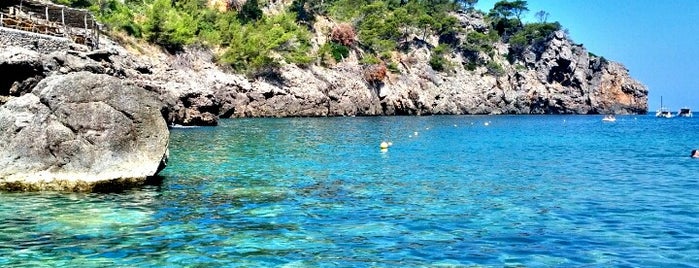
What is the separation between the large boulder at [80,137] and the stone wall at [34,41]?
23.0 m

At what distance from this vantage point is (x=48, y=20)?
42.8 m

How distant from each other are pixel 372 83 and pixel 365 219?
273ft

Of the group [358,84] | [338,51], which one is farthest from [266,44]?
[338,51]

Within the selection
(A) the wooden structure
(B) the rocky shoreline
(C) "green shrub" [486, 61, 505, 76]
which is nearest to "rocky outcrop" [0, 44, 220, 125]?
(B) the rocky shoreline

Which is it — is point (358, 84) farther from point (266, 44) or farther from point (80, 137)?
point (80, 137)

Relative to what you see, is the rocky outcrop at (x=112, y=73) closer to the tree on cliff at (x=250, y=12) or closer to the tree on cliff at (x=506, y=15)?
the tree on cliff at (x=250, y=12)

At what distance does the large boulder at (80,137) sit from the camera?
14.6 metres

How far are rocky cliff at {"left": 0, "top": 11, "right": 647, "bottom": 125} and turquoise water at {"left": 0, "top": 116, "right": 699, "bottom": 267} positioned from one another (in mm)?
20995

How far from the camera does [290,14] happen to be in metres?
99.5

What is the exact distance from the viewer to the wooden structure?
38.5 metres

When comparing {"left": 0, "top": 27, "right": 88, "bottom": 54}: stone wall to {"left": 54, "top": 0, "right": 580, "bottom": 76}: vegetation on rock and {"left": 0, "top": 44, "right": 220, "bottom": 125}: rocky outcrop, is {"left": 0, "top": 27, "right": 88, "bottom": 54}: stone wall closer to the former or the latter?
{"left": 0, "top": 44, "right": 220, "bottom": 125}: rocky outcrop

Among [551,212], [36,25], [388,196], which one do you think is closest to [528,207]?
[551,212]

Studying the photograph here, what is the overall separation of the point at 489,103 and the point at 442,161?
91735 millimetres

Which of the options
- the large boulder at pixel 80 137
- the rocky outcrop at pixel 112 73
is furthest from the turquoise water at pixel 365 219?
the rocky outcrop at pixel 112 73
